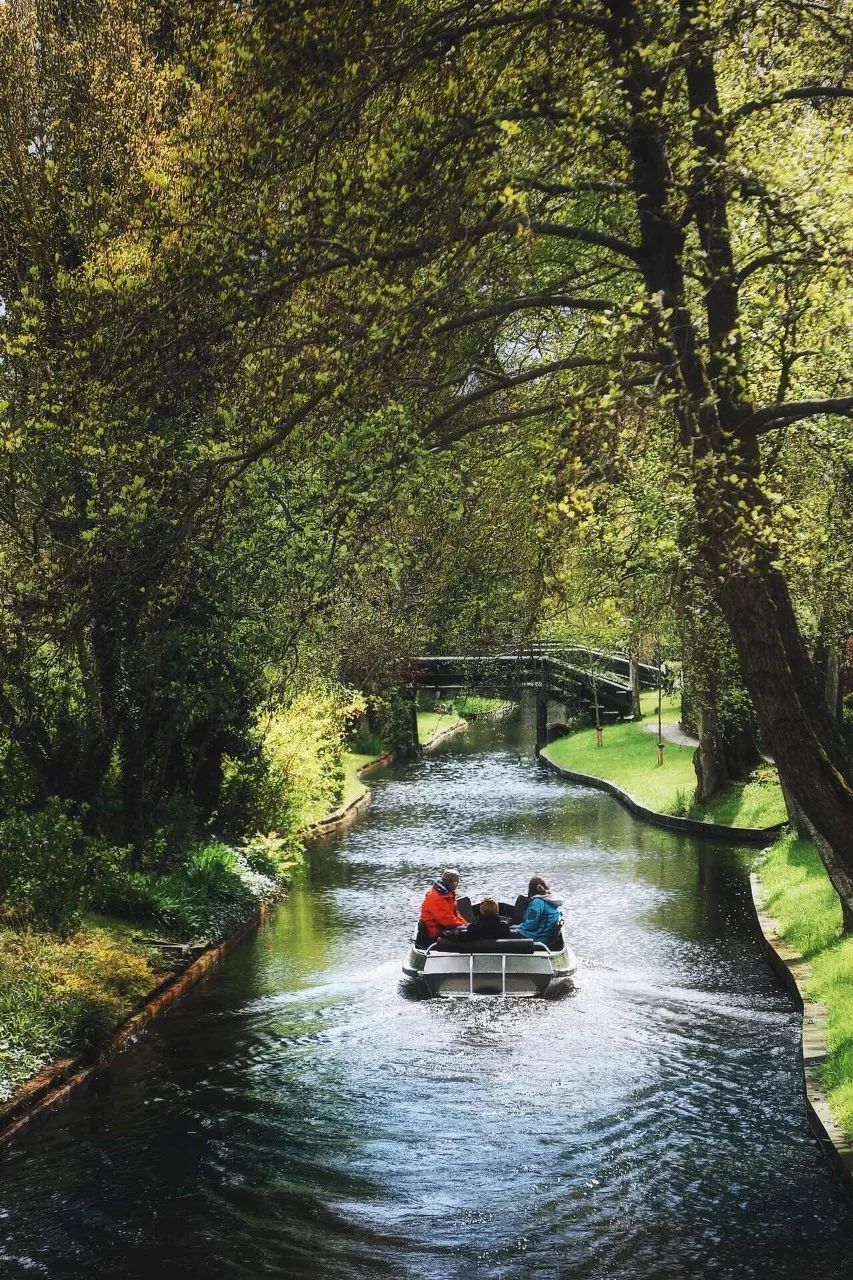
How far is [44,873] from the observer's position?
1880cm

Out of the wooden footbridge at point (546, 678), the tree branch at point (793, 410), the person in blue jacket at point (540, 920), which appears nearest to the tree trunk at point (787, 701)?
the tree branch at point (793, 410)

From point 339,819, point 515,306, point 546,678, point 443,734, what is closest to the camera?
point 515,306

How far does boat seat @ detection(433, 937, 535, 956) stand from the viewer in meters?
19.3

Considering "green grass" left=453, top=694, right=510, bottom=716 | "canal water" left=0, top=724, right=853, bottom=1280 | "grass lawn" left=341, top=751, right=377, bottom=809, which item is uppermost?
"green grass" left=453, top=694, right=510, bottom=716

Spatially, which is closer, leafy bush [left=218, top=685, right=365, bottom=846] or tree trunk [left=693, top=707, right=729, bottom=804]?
leafy bush [left=218, top=685, right=365, bottom=846]

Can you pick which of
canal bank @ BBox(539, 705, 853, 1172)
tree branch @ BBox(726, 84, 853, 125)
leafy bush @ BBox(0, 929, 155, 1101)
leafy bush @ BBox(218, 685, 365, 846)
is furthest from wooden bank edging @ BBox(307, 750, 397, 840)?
tree branch @ BBox(726, 84, 853, 125)

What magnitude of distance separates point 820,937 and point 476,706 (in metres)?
59.0

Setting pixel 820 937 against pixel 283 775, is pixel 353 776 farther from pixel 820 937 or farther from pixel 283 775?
pixel 820 937

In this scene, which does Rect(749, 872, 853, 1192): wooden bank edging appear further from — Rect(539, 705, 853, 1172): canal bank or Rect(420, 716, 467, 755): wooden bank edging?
Rect(420, 716, 467, 755): wooden bank edging

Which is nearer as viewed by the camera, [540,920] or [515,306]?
[515,306]

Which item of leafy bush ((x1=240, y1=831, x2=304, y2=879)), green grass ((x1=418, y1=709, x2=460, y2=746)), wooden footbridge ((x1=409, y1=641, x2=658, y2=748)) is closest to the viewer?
leafy bush ((x1=240, y1=831, x2=304, y2=879))

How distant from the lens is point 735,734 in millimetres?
35562

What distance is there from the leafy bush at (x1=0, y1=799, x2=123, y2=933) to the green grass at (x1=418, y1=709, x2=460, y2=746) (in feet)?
137

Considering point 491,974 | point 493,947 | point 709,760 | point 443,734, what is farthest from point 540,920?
point 443,734
